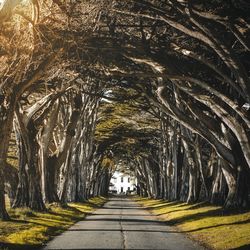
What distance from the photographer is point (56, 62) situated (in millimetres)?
18469

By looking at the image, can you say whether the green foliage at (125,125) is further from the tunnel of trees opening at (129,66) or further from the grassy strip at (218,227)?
the grassy strip at (218,227)

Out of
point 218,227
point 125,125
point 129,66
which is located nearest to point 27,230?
point 218,227

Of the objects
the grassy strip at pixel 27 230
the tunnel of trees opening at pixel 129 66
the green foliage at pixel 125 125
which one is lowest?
the grassy strip at pixel 27 230

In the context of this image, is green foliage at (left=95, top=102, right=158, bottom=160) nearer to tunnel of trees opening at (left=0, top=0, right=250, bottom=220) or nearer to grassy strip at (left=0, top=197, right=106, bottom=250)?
tunnel of trees opening at (left=0, top=0, right=250, bottom=220)

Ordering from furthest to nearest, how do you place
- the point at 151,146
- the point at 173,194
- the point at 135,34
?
1. the point at 151,146
2. the point at 173,194
3. the point at 135,34

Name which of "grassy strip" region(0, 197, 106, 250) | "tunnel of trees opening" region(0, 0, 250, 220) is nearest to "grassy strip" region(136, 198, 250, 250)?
"tunnel of trees opening" region(0, 0, 250, 220)

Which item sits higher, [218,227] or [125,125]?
[125,125]

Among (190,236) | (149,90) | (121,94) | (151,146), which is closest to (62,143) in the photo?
(121,94)

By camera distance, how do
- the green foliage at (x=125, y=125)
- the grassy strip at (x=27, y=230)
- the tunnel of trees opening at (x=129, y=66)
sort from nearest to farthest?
1. the grassy strip at (x=27, y=230)
2. the tunnel of trees opening at (x=129, y=66)
3. the green foliage at (x=125, y=125)

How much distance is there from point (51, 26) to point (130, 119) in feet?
80.4

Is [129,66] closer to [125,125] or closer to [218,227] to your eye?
[218,227]

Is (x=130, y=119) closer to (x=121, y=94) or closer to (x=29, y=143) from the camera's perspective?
(x=121, y=94)

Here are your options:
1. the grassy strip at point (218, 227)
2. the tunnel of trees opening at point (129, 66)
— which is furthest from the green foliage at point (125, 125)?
the grassy strip at point (218, 227)

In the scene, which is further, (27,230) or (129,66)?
(129,66)
